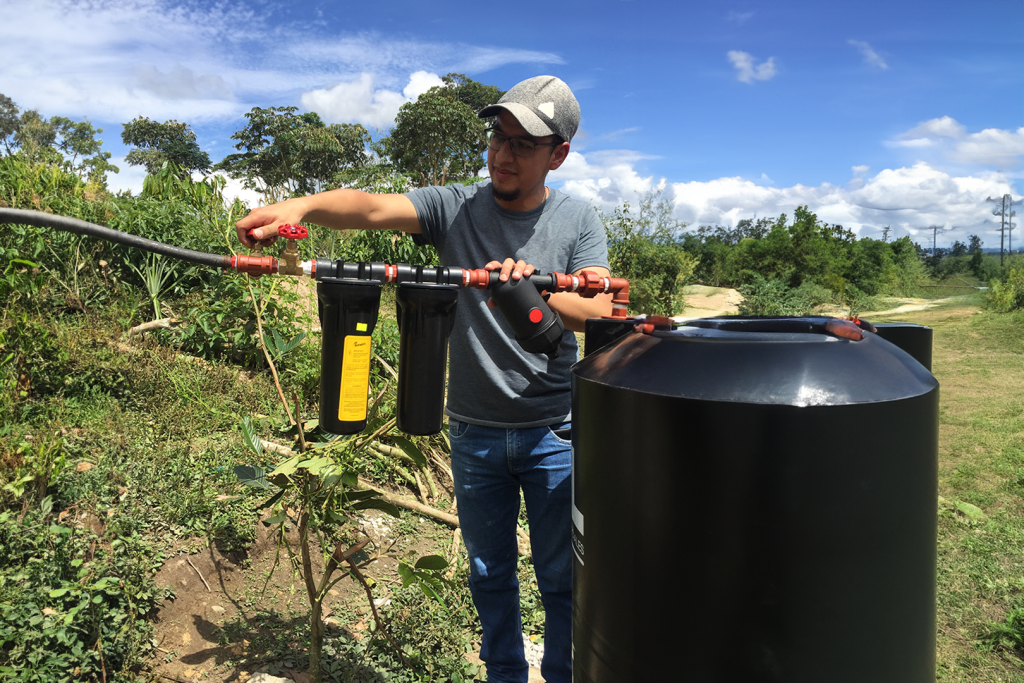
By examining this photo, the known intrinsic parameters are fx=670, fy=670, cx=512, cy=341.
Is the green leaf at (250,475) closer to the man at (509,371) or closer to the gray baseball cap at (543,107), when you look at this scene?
the man at (509,371)

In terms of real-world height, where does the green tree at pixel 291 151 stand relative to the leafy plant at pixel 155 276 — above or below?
above

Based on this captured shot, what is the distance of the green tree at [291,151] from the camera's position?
32.5m

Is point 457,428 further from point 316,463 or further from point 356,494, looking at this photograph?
point 316,463

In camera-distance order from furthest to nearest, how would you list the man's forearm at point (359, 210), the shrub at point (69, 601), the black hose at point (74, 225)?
the shrub at point (69, 601)
the man's forearm at point (359, 210)
the black hose at point (74, 225)

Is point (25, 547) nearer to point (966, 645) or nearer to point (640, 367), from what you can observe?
point (640, 367)

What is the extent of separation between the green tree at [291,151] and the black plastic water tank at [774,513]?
32623 mm

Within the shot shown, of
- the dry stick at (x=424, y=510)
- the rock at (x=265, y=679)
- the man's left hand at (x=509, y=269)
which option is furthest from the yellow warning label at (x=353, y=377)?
the dry stick at (x=424, y=510)

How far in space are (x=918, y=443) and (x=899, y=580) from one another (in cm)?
21

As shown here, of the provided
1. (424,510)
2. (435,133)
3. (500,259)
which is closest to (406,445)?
(500,259)

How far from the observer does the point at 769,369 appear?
1006mm

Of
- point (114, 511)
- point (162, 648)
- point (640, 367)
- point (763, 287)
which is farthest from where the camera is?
point (763, 287)

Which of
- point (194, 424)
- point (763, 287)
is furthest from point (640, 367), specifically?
point (763, 287)

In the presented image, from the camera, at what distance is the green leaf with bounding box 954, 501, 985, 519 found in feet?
15.0

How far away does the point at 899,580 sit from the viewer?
1003mm
